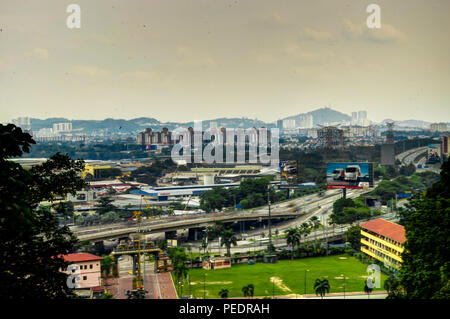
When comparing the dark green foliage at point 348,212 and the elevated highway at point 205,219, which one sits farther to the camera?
the dark green foliage at point 348,212

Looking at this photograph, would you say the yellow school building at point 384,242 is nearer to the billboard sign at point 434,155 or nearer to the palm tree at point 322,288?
the palm tree at point 322,288

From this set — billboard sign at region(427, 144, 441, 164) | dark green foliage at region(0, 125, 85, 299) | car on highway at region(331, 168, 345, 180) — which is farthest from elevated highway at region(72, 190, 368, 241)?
dark green foliage at region(0, 125, 85, 299)

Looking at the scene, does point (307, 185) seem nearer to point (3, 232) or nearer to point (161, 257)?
point (161, 257)

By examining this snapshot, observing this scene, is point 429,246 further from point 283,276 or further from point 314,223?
point 314,223

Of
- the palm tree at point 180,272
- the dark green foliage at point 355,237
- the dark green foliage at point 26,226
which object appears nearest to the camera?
the dark green foliage at point 26,226

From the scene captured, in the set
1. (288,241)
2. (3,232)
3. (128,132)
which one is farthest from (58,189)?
(128,132)

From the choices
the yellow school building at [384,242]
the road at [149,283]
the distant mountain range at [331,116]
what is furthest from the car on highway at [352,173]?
the distant mountain range at [331,116]
